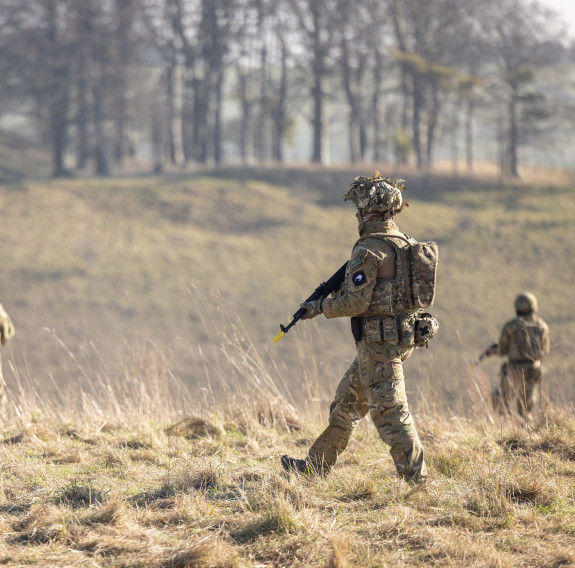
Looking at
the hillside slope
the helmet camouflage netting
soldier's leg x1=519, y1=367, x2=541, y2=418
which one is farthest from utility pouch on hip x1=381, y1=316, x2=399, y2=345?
the hillside slope

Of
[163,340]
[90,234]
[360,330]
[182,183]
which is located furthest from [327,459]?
[182,183]

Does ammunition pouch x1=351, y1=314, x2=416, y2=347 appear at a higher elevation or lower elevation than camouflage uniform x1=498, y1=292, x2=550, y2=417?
higher

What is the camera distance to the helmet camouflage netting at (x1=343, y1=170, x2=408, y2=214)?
4266 millimetres

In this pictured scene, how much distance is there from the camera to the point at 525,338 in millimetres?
7926

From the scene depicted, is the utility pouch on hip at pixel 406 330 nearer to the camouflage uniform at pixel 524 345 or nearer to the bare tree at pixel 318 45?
the camouflage uniform at pixel 524 345

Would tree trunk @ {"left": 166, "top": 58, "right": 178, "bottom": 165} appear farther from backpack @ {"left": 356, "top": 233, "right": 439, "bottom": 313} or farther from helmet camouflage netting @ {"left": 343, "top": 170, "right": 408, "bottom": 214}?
backpack @ {"left": 356, "top": 233, "right": 439, "bottom": 313}

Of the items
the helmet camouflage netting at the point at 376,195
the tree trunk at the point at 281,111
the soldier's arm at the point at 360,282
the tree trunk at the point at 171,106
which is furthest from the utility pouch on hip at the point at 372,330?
the tree trunk at the point at 281,111

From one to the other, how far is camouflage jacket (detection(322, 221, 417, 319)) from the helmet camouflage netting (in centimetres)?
17

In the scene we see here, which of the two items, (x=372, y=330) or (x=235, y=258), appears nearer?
(x=372, y=330)

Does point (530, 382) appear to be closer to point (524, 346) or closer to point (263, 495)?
point (524, 346)

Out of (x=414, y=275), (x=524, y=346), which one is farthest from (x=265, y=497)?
(x=524, y=346)

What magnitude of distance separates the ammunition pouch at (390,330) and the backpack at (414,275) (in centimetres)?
7

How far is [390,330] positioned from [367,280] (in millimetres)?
326

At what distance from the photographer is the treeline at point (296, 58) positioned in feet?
110
